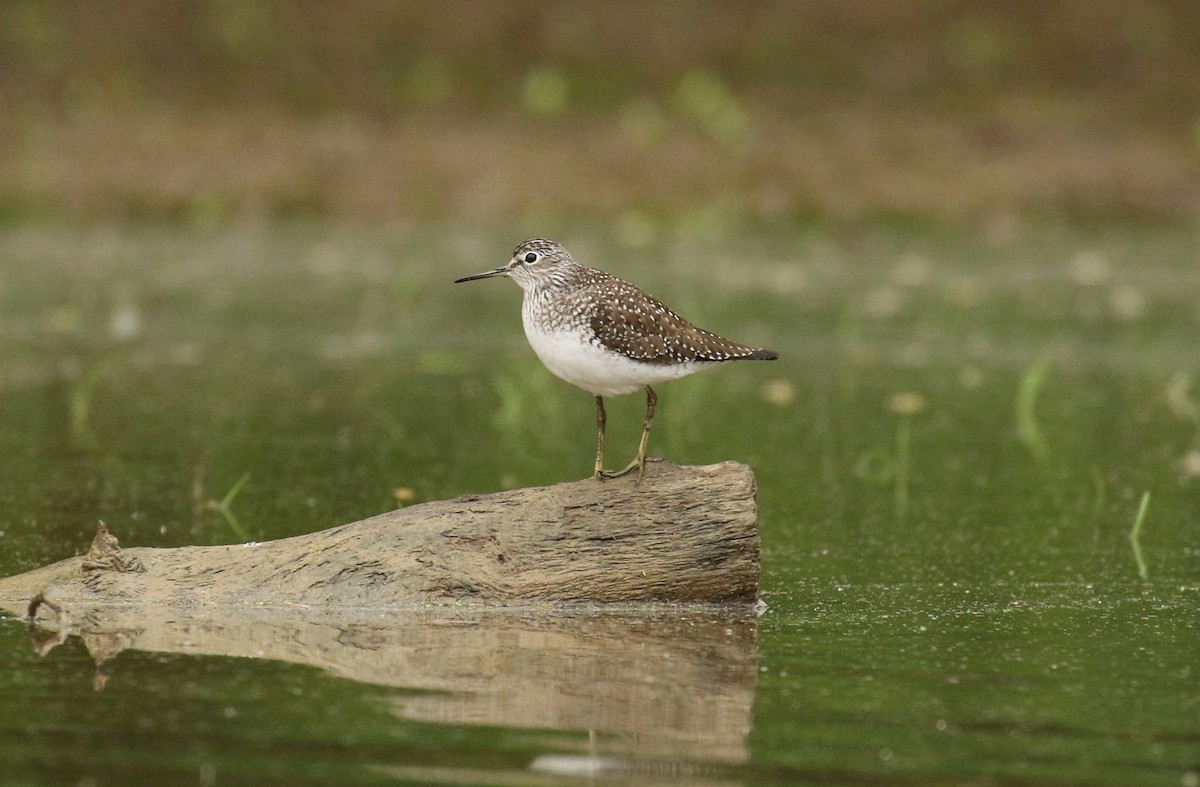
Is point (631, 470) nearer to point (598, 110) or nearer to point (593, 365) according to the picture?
point (593, 365)

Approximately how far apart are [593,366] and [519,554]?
2.32ft

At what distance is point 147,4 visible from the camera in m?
20.0

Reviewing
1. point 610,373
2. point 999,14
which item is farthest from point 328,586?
point 999,14

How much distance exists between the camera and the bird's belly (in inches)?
269

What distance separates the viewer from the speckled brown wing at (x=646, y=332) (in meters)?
6.86

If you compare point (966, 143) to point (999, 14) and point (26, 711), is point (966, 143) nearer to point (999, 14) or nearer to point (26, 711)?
point (999, 14)

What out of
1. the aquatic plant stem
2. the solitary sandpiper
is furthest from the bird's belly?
the aquatic plant stem

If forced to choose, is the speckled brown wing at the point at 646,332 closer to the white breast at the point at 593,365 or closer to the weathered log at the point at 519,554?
the white breast at the point at 593,365

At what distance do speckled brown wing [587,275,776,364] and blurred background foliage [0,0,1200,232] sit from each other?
11031 mm

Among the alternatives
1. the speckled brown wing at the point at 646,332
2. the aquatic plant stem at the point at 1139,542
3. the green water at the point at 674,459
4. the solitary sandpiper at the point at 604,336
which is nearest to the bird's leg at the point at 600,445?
the solitary sandpiper at the point at 604,336

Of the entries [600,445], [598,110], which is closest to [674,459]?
[600,445]

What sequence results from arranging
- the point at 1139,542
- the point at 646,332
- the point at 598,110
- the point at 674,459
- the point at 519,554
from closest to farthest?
1. the point at 519,554
2. the point at 646,332
3. the point at 1139,542
4. the point at 674,459
5. the point at 598,110

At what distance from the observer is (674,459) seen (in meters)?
9.57

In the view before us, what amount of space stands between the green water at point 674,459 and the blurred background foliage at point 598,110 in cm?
77
